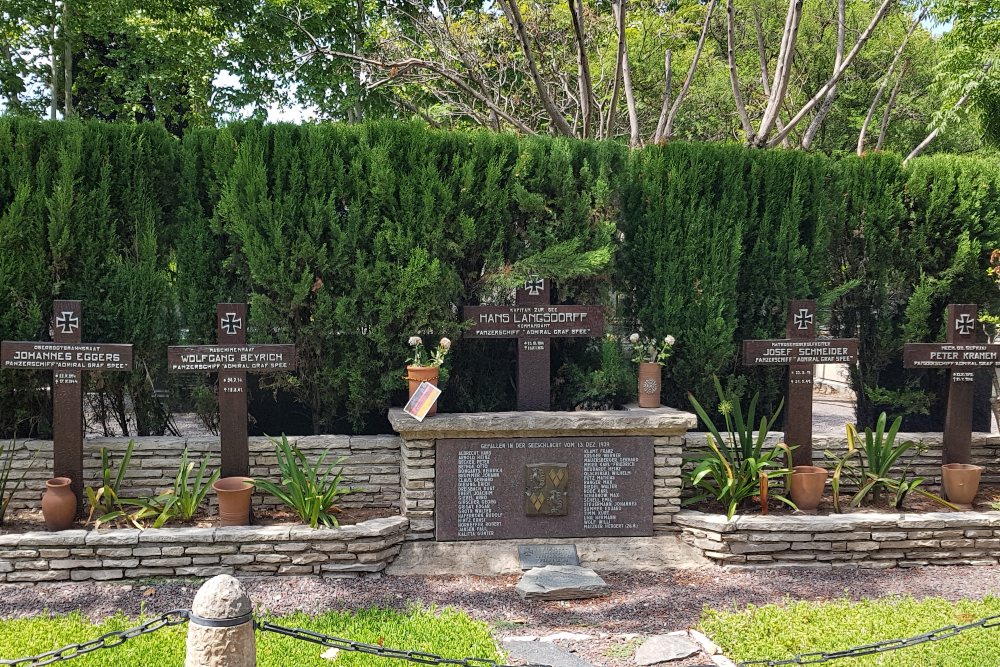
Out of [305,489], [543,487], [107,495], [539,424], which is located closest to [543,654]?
[543,487]

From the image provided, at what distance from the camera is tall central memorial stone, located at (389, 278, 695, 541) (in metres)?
6.01

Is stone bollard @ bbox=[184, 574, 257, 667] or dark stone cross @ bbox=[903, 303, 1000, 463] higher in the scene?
dark stone cross @ bbox=[903, 303, 1000, 463]

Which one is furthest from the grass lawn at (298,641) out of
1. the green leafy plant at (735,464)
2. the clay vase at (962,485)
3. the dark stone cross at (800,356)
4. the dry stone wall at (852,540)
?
the clay vase at (962,485)

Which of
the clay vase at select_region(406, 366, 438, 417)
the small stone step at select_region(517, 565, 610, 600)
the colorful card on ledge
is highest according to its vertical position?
the clay vase at select_region(406, 366, 438, 417)

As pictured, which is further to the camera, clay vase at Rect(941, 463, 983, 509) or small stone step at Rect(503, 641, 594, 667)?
clay vase at Rect(941, 463, 983, 509)

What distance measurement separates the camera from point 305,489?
19.3 feet

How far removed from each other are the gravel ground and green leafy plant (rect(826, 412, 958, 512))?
66 cm

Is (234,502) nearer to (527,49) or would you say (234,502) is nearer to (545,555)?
(545,555)

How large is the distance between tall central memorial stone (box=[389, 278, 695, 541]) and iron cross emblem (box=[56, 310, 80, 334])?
2324 mm

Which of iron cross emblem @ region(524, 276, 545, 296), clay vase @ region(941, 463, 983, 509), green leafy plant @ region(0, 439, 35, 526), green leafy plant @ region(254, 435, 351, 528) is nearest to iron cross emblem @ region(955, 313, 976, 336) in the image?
clay vase @ region(941, 463, 983, 509)

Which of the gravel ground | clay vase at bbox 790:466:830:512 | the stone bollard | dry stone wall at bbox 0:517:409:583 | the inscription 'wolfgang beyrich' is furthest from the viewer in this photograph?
clay vase at bbox 790:466:830:512

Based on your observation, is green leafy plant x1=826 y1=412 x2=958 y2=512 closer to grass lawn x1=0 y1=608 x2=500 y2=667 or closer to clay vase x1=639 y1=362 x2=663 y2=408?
clay vase x1=639 y1=362 x2=663 y2=408

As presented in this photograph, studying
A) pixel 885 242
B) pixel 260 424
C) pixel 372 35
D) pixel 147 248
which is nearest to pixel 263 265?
pixel 147 248

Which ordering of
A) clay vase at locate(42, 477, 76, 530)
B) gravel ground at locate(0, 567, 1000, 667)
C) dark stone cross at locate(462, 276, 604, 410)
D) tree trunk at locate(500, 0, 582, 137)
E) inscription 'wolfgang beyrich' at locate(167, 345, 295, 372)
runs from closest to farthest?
1. gravel ground at locate(0, 567, 1000, 667)
2. clay vase at locate(42, 477, 76, 530)
3. inscription 'wolfgang beyrich' at locate(167, 345, 295, 372)
4. dark stone cross at locate(462, 276, 604, 410)
5. tree trunk at locate(500, 0, 582, 137)
